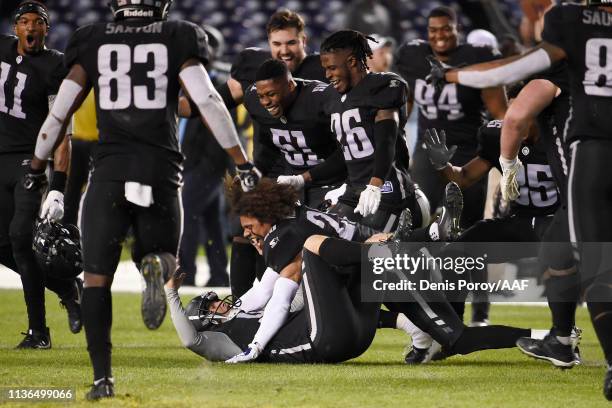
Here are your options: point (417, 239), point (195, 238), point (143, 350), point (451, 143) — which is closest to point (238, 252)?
point (143, 350)

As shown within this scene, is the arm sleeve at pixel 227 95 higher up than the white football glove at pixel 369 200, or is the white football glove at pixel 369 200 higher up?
the arm sleeve at pixel 227 95

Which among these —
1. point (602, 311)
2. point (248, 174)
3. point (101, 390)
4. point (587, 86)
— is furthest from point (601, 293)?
point (101, 390)

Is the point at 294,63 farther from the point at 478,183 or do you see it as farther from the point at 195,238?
the point at 195,238

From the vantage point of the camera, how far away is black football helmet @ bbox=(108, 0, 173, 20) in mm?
4652

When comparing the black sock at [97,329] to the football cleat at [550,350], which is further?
the football cleat at [550,350]

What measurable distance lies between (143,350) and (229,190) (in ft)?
3.65

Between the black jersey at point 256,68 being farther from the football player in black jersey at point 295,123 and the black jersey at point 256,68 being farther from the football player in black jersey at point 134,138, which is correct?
the football player in black jersey at point 134,138

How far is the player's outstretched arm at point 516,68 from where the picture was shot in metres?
4.59

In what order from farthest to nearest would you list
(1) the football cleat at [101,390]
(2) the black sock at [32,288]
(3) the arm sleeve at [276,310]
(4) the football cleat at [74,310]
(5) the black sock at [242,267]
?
(5) the black sock at [242,267] → (4) the football cleat at [74,310] → (2) the black sock at [32,288] → (3) the arm sleeve at [276,310] → (1) the football cleat at [101,390]

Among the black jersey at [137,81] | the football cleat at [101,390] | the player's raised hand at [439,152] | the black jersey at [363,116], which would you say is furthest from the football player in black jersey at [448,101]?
the football cleat at [101,390]

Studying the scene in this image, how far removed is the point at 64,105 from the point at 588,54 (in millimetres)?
1935

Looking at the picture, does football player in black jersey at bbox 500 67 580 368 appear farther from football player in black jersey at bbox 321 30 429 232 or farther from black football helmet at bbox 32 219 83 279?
black football helmet at bbox 32 219 83 279

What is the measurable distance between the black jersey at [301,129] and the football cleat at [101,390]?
2215 mm

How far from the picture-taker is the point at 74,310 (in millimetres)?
6770
